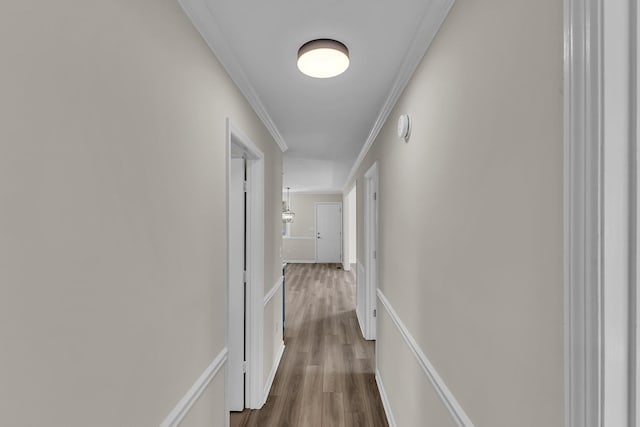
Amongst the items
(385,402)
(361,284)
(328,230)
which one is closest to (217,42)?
(385,402)

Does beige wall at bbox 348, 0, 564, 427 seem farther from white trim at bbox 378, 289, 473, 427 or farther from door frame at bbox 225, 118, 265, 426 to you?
door frame at bbox 225, 118, 265, 426

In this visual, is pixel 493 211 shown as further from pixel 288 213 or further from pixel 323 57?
pixel 288 213

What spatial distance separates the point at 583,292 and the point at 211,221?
4.56 feet

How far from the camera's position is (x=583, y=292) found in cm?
57

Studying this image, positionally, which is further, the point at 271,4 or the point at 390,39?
the point at 390,39

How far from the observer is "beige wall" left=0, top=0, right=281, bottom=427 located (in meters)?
0.61

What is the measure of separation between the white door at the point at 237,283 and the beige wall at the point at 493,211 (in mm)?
1399

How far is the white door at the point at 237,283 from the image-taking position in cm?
256

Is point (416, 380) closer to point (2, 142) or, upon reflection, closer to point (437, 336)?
point (437, 336)

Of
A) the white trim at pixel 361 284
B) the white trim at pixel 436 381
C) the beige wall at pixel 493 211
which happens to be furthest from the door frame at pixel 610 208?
the white trim at pixel 361 284

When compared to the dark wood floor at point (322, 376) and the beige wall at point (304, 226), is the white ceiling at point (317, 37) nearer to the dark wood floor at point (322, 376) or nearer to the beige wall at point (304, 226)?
the dark wood floor at point (322, 376)

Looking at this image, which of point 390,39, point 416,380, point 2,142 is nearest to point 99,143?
point 2,142

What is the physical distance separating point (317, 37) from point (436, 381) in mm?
1579

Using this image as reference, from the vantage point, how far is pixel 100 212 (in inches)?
32.3
